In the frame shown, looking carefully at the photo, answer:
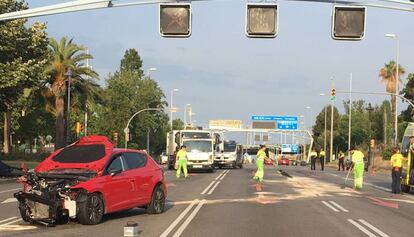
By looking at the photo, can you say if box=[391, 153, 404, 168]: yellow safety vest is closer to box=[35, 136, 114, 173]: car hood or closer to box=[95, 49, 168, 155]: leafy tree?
box=[35, 136, 114, 173]: car hood

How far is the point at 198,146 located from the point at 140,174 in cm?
2388

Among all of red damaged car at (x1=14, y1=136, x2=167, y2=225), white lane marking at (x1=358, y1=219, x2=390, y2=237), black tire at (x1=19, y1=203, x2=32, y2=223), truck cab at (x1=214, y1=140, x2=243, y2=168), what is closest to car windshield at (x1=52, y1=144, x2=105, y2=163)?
red damaged car at (x1=14, y1=136, x2=167, y2=225)

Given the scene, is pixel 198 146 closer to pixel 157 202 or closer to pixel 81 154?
pixel 157 202

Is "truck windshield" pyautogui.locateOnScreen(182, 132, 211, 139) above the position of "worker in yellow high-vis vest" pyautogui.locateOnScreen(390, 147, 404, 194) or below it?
above

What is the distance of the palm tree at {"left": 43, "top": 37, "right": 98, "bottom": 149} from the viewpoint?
4288cm

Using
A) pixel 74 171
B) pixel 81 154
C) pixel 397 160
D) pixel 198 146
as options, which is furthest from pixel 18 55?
pixel 74 171

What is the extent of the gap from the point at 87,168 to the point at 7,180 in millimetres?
16752

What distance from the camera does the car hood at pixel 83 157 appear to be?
12.0 m

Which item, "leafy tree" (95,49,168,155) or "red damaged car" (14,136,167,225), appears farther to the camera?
"leafy tree" (95,49,168,155)

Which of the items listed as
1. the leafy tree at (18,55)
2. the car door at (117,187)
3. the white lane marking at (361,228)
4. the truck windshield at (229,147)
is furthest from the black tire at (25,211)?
the truck windshield at (229,147)

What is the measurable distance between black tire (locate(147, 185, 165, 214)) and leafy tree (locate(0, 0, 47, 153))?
18.4m

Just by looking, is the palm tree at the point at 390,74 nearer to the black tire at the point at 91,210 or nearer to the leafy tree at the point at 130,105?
the leafy tree at the point at 130,105

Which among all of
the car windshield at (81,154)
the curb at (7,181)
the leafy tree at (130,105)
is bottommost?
the curb at (7,181)

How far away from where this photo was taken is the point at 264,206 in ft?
51.1
